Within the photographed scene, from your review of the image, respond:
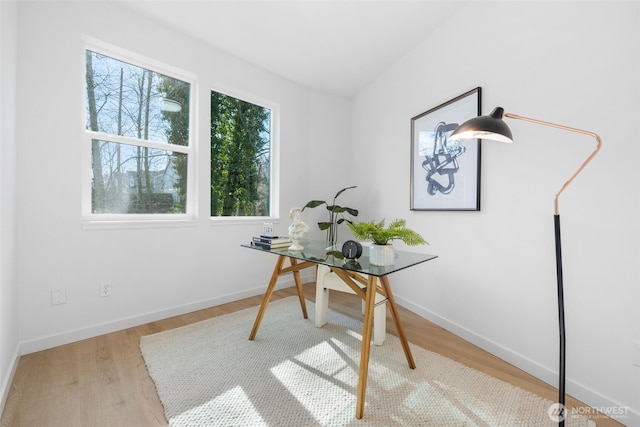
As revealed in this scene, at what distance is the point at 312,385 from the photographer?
1.58 metres

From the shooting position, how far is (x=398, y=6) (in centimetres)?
220

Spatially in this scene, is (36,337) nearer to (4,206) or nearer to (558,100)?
(4,206)

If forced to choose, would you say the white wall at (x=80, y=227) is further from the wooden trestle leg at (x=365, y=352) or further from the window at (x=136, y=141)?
the wooden trestle leg at (x=365, y=352)

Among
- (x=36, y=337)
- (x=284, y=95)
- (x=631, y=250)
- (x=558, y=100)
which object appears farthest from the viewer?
(x=284, y=95)

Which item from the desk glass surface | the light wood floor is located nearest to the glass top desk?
the desk glass surface

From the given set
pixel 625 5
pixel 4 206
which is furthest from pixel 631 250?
pixel 4 206

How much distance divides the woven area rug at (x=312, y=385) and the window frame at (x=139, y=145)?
0.99 m

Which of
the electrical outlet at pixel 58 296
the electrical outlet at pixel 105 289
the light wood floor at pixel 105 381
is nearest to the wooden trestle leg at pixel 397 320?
the light wood floor at pixel 105 381

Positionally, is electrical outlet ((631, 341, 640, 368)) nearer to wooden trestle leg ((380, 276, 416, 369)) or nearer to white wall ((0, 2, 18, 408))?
wooden trestle leg ((380, 276, 416, 369))

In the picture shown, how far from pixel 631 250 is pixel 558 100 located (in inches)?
34.8

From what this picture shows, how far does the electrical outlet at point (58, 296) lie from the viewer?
1.98m

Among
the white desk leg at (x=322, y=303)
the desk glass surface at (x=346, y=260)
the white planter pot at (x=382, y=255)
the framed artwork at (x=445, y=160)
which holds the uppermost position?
the framed artwork at (x=445, y=160)

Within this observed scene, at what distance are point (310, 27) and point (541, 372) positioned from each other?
3114 millimetres

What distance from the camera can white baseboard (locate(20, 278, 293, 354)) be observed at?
6.27 feet
